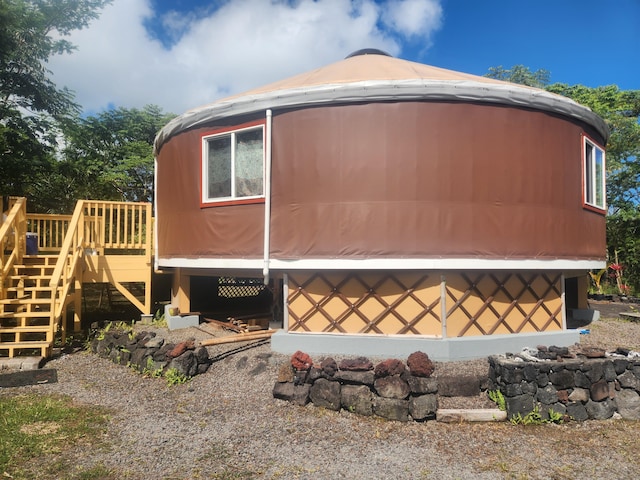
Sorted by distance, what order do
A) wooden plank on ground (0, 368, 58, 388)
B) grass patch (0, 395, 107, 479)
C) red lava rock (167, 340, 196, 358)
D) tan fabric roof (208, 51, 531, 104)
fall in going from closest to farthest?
grass patch (0, 395, 107, 479) → wooden plank on ground (0, 368, 58, 388) → red lava rock (167, 340, 196, 358) → tan fabric roof (208, 51, 531, 104)

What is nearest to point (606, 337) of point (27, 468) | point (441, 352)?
point (441, 352)

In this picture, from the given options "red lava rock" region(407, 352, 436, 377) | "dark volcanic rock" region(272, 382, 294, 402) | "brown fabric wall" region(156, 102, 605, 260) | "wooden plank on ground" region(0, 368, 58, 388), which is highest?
"brown fabric wall" region(156, 102, 605, 260)

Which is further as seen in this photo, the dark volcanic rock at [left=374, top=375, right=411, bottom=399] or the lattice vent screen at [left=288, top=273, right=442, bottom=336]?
the lattice vent screen at [left=288, top=273, right=442, bottom=336]

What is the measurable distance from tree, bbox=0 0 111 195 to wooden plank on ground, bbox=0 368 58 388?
8137mm

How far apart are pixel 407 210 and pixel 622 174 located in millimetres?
17147

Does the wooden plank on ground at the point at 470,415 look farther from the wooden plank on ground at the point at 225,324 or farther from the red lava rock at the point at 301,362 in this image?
the wooden plank on ground at the point at 225,324

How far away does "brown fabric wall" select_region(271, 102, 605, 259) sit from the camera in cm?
672

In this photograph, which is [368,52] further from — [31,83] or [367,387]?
[31,83]

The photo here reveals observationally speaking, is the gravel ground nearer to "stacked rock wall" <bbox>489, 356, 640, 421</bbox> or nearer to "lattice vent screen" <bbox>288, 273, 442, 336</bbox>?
"stacked rock wall" <bbox>489, 356, 640, 421</bbox>

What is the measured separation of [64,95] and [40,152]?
265 cm

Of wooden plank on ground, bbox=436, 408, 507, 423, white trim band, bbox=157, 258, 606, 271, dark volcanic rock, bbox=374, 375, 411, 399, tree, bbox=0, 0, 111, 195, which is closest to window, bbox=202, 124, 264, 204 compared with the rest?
white trim band, bbox=157, 258, 606, 271

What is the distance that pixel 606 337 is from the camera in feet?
27.2

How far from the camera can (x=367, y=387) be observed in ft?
16.5

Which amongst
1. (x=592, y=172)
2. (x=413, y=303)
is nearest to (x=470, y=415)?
(x=413, y=303)
